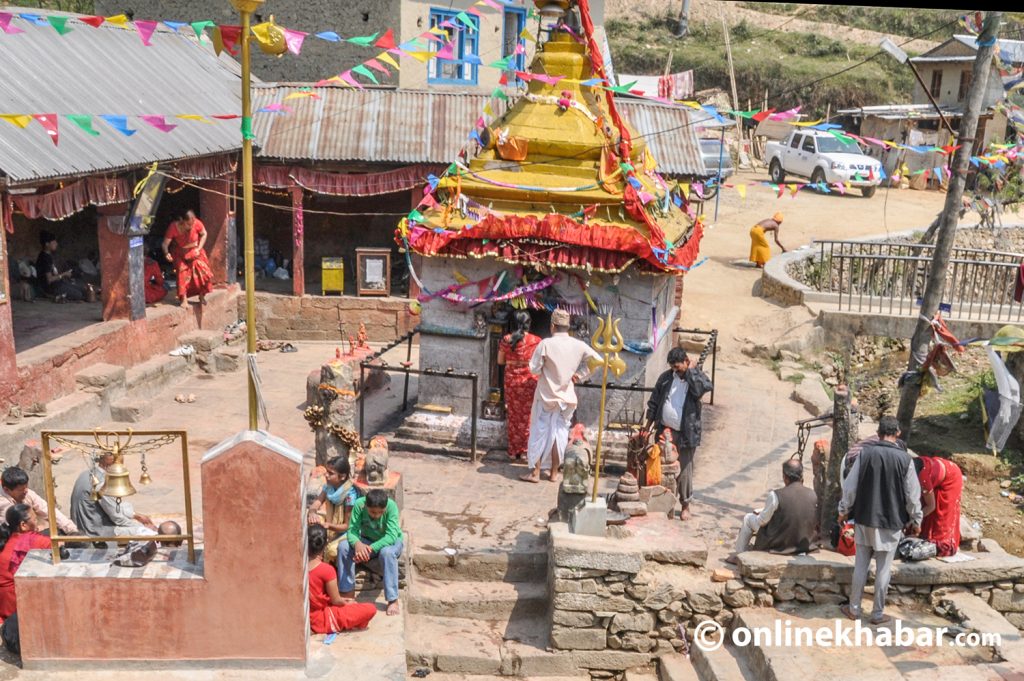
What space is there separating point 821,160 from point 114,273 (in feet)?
73.7

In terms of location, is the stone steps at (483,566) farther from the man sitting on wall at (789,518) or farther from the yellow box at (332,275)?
the yellow box at (332,275)

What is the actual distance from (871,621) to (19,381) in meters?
9.26

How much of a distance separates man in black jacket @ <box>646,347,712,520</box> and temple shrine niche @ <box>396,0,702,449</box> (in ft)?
5.85

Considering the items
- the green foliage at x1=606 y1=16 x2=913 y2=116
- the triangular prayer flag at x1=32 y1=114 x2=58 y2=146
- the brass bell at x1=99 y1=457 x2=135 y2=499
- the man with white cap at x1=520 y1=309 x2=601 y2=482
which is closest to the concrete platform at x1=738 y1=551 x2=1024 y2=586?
the man with white cap at x1=520 y1=309 x2=601 y2=482

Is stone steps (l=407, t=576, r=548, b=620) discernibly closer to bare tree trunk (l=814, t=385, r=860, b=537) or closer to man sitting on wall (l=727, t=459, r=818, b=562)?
man sitting on wall (l=727, t=459, r=818, b=562)

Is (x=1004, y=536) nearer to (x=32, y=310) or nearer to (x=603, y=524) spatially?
(x=603, y=524)

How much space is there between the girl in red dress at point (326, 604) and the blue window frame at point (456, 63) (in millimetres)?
13114

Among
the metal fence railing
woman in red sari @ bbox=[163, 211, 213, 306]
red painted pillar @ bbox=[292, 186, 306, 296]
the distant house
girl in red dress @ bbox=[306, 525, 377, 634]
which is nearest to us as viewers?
girl in red dress @ bbox=[306, 525, 377, 634]

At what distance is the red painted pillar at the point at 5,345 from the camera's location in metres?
11.6

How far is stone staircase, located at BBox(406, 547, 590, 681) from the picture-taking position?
894 cm

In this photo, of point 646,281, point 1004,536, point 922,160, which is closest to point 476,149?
point 646,281

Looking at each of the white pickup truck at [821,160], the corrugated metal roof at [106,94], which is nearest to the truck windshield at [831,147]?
the white pickup truck at [821,160]

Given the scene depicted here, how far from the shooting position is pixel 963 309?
19000 mm

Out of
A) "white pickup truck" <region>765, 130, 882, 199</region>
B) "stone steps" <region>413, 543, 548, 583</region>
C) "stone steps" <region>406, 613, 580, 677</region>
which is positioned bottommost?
"stone steps" <region>406, 613, 580, 677</region>
